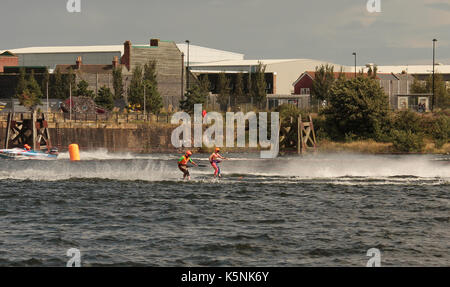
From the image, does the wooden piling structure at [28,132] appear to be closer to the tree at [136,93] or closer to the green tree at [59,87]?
the tree at [136,93]

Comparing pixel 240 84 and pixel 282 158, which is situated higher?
pixel 240 84

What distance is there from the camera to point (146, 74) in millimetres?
122625

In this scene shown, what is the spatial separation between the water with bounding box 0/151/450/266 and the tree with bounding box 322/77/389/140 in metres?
28.0

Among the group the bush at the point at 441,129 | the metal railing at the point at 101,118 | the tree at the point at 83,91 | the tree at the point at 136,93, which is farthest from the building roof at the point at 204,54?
the bush at the point at 441,129

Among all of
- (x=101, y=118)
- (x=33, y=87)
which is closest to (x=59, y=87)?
(x=33, y=87)

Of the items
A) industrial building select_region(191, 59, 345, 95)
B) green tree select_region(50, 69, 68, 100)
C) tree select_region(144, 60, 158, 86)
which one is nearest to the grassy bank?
tree select_region(144, 60, 158, 86)

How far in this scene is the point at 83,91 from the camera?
112m

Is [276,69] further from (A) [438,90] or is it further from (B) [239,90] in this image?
(A) [438,90]

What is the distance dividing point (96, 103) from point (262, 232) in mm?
82616

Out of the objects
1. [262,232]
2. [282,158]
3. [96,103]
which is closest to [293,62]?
[96,103]

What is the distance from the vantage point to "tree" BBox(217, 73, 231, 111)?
121556 millimetres

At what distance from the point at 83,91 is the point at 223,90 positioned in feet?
86.8

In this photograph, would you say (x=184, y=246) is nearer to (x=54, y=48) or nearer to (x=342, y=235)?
(x=342, y=235)

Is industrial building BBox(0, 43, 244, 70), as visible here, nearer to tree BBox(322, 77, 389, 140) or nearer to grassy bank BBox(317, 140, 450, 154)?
tree BBox(322, 77, 389, 140)
